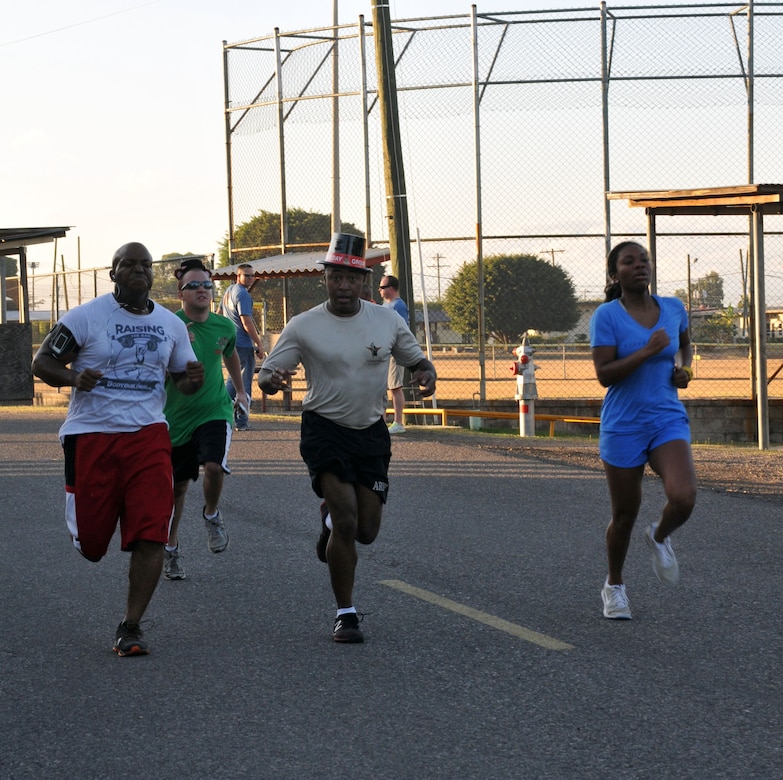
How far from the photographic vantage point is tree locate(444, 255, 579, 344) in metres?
22.2

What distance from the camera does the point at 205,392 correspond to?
788 cm

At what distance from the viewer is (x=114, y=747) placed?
451 cm

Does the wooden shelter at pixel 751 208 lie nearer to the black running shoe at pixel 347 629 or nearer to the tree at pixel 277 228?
the tree at pixel 277 228

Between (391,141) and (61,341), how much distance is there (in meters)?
12.2

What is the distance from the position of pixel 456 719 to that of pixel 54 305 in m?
25.3

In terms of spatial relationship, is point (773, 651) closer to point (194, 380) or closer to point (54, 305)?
point (194, 380)

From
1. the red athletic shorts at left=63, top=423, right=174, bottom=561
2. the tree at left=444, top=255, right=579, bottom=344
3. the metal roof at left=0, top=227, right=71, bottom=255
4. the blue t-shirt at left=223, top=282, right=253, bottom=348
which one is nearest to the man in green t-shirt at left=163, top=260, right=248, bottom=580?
the red athletic shorts at left=63, top=423, right=174, bottom=561

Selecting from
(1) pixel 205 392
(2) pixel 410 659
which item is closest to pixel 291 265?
(1) pixel 205 392

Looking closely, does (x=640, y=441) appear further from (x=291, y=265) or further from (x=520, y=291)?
(x=520, y=291)

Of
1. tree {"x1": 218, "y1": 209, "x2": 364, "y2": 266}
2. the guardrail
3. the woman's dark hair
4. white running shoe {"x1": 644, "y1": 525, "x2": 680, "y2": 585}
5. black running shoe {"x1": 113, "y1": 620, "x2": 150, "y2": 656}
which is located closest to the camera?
black running shoe {"x1": 113, "y1": 620, "x2": 150, "y2": 656}

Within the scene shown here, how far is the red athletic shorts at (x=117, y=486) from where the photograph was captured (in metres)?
5.85

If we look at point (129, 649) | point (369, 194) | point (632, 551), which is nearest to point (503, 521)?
point (632, 551)

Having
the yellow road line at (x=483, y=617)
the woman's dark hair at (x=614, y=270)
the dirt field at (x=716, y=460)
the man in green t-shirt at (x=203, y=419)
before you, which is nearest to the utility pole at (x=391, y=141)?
the dirt field at (x=716, y=460)

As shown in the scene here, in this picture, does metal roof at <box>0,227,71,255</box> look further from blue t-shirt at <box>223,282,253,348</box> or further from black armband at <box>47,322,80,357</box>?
black armband at <box>47,322,80,357</box>
